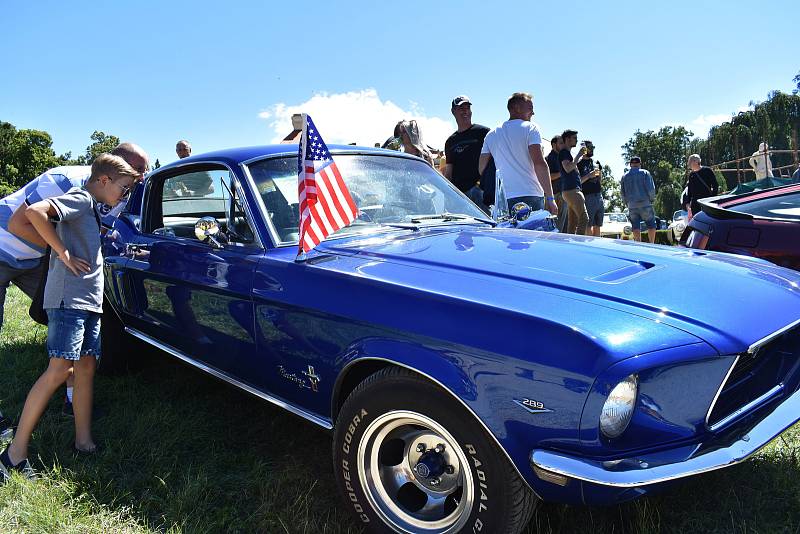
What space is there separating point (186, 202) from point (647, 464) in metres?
3.25

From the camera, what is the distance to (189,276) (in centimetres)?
286

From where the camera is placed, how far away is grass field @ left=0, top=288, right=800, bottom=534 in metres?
2.11

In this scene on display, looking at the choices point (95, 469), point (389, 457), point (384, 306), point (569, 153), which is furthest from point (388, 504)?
point (569, 153)

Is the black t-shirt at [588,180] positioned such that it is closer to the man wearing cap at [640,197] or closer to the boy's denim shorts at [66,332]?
the man wearing cap at [640,197]

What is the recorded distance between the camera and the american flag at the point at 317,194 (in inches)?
92.7

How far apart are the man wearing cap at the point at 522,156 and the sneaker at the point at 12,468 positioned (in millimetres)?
3891

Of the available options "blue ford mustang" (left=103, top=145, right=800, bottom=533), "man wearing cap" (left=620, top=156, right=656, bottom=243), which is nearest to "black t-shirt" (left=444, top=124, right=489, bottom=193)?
"blue ford mustang" (left=103, top=145, right=800, bottom=533)

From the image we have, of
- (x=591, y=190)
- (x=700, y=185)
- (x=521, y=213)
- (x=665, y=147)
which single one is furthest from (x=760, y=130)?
(x=521, y=213)

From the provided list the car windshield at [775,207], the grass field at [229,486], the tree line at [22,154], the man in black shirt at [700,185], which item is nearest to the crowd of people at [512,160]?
the car windshield at [775,207]

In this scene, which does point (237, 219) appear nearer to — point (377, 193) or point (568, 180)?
point (377, 193)

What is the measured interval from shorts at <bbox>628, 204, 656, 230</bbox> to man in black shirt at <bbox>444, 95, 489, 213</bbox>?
479cm

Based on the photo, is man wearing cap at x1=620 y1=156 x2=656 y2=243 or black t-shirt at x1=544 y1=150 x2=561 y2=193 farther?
man wearing cap at x1=620 y1=156 x2=656 y2=243

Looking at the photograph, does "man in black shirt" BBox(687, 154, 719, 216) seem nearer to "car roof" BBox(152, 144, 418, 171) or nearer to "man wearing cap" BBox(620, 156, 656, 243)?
"man wearing cap" BBox(620, 156, 656, 243)

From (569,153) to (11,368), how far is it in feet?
20.6
